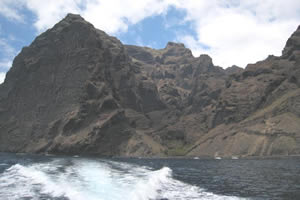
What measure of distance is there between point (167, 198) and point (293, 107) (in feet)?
592

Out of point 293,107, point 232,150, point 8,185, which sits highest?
point 293,107

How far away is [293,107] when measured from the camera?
655 ft

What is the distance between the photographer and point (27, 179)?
56.8 m

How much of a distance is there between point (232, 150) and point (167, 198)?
16188 cm

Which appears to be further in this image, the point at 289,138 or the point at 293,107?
the point at 293,107

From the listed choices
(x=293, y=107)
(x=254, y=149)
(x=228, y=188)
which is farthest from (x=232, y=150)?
(x=228, y=188)

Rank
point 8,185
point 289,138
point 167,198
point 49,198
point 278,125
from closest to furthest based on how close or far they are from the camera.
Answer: point 49,198
point 167,198
point 8,185
point 289,138
point 278,125

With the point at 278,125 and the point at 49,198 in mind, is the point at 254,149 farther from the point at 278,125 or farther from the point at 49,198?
the point at 49,198

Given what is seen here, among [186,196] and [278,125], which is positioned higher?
→ [278,125]

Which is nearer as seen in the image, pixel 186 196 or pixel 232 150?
pixel 186 196

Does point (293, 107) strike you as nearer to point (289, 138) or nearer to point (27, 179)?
point (289, 138)

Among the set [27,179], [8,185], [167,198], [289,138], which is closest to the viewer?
[167,198]

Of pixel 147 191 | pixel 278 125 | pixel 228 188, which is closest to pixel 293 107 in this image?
pixel 278 125

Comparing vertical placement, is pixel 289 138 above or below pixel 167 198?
above
